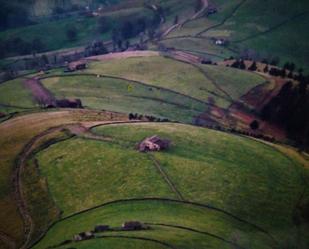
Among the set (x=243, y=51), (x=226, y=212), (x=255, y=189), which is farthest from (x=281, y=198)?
(x=243, y=51)

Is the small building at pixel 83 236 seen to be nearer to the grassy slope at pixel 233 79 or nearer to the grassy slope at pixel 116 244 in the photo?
the grassy slope at pixel 116 244

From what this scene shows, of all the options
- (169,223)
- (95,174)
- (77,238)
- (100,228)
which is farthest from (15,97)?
(169,223)

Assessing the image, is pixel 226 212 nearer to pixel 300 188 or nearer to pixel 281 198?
pixel 281 198

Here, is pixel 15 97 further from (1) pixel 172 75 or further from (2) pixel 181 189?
(2) pixel 181 189

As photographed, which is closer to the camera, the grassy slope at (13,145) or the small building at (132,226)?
the small building at (132,226)

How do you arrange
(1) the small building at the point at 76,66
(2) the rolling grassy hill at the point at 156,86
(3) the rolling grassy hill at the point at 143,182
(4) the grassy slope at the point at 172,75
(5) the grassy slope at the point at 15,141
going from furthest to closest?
1. (1) the small building at the point at 76,66
2. (4) the grassy slope at the point at 172,75
3. (2) the rolling grassy hill at the point at 156,86
4. (5) the grassy slope at the point at 15,141
5. (3) the rolling grassy hill at the point at 143,182

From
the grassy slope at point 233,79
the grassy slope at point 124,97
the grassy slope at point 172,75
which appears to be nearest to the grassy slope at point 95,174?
the grassy slope at point 124,97

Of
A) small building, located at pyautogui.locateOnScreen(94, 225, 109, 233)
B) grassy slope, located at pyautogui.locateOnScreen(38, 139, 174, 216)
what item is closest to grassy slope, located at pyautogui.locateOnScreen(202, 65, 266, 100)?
grassy slope, located at pyautogui.locateOnScreen(38, 139, 174, 216)

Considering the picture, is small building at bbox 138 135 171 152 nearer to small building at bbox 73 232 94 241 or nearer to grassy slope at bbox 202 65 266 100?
small building at bbox 73 232 94 241
